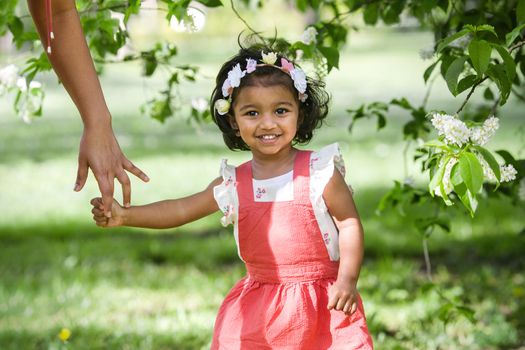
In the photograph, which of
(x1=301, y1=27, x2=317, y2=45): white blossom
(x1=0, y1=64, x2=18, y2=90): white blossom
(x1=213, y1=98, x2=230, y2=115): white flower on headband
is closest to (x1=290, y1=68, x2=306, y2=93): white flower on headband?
(x1=213, y1=98, x2=230, y2=115): white flower on headband

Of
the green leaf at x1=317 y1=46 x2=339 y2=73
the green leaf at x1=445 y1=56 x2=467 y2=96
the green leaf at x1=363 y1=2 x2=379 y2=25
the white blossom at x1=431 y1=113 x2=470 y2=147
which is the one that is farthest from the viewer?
the green leaf at x1=363 y1=2 x2=379 y2=25

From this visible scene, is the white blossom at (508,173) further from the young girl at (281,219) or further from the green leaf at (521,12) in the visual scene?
the young girl at (281,219)

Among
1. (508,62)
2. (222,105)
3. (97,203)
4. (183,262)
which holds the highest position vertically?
(508,62)

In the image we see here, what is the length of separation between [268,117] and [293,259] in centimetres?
42

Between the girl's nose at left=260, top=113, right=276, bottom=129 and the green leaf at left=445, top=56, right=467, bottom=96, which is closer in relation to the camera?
the green leaf at left=445, top=56, right=467, bottom=96

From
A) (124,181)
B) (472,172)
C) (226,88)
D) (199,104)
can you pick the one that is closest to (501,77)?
(472,172)

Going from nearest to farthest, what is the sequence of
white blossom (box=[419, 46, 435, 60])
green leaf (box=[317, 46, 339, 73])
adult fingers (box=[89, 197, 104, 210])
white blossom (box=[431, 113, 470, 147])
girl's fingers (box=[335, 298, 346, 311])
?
white blossom (box=[431, 113, 470, 147]) → girl's fingers (box=[335, 298, 346, 311]) → adult fingers (box=[89, 197, 104, 210]) → green leaf (box=[317, 46, 339, 73]) → white blossom (box=[419, 46, 435, 60])

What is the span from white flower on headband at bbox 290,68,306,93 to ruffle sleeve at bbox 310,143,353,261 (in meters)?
0.19

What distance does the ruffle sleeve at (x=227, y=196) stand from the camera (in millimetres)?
2764

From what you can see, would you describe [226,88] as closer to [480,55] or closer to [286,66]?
[286,66]

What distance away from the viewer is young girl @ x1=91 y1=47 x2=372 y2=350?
8.76 ft

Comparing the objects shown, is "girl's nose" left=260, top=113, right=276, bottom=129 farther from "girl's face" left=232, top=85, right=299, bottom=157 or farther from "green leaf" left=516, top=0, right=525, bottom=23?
"green leaf" left=516, top=0, right=525, bottom=23

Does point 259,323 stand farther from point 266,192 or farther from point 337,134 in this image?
point 337,134

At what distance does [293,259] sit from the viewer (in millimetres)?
2707
